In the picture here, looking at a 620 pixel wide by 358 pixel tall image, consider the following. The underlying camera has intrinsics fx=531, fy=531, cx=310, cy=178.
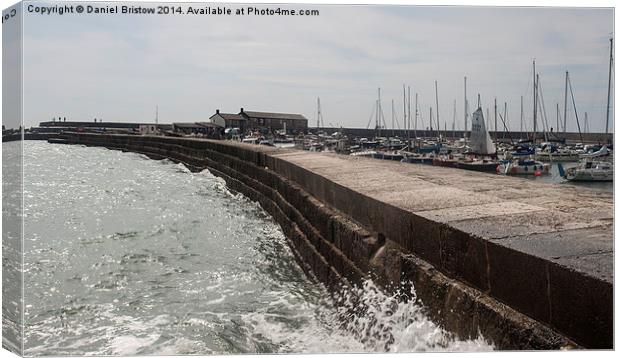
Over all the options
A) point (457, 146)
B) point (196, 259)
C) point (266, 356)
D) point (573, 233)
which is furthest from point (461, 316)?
point (457, 146)

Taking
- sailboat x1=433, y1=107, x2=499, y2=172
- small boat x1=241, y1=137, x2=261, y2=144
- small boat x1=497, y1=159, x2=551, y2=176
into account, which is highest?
small boat x1=241, y1=137, x2=261, y2=144

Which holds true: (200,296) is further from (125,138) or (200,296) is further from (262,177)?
(125,138)

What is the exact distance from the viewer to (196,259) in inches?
275

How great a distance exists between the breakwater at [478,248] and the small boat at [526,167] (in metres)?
22.9

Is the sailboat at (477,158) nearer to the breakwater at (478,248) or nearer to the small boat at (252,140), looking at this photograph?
the small boat at (252,140)

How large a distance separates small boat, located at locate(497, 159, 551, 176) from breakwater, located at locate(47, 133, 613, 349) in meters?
22.9

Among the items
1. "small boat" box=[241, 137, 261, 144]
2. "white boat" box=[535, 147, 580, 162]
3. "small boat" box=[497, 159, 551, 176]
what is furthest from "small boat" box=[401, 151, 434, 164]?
"small boat" box=[241, 137, 261, 144]

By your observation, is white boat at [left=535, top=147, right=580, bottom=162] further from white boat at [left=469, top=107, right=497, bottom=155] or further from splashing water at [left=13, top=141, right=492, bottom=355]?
splashing water at [left=13, top=141, right=492, bottom=355]

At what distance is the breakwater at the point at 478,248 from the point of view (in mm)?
2402

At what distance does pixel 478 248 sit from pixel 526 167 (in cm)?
2744

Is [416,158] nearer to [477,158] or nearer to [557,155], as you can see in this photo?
[477,158]

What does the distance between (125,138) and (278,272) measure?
137ft

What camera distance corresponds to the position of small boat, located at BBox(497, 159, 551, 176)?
1109 inches

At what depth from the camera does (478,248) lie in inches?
121
